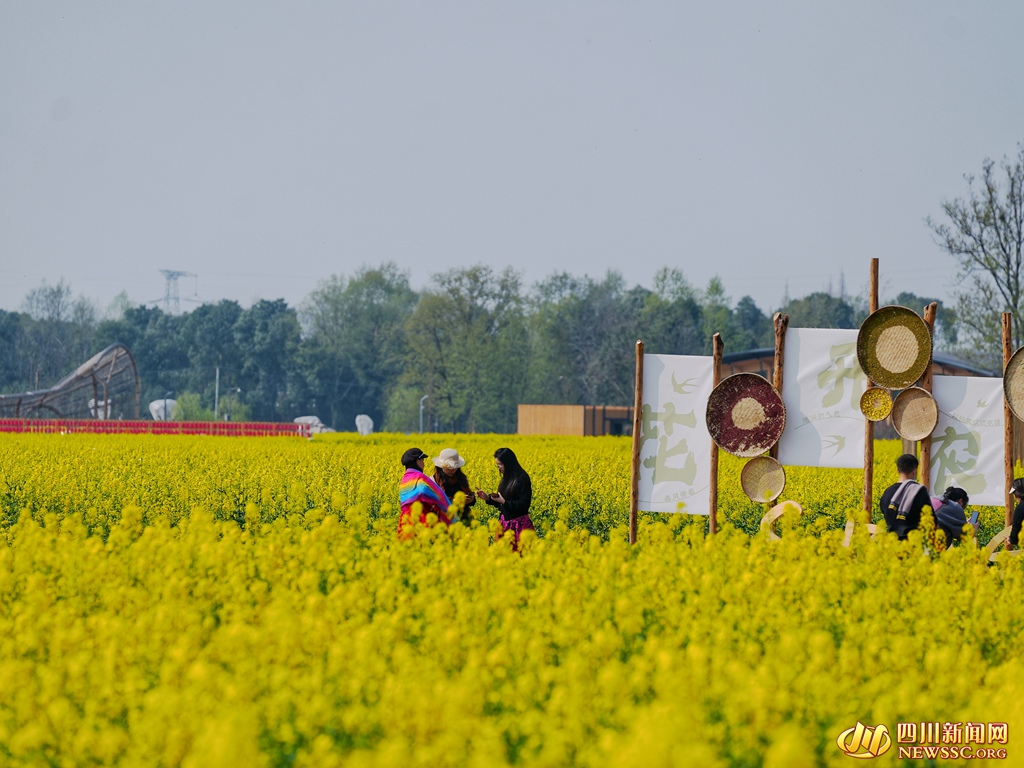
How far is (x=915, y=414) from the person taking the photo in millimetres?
9375

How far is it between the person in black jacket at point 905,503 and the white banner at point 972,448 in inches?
61.5

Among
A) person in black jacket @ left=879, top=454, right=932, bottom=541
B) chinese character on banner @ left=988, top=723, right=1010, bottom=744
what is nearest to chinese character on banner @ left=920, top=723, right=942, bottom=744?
chinese character on banner @ left=988, top=723, right=1010, bottom=744

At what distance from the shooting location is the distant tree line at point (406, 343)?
7156 centimetres

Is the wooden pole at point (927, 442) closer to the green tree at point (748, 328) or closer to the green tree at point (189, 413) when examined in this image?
the green tree at point (189, 413)

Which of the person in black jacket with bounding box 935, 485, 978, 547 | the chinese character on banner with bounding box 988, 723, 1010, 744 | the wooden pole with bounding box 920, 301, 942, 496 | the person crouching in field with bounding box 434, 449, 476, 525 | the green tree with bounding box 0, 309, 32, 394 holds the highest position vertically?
the green tree with bounding box 0, 309, 32, 394

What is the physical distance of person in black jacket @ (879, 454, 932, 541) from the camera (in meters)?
7.70

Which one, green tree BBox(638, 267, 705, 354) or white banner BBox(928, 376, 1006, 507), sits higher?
green tree BBox(638, 267, 705, 354)

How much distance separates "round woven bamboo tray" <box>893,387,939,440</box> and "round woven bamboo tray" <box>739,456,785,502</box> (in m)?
1.10

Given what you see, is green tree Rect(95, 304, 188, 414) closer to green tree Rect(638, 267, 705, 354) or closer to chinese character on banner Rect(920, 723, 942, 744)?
green tree Rect(638, 267, 705, 354)

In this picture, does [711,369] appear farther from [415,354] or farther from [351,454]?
[415,354]

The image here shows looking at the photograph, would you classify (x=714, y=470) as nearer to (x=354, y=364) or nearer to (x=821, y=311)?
(x=354, y=364)

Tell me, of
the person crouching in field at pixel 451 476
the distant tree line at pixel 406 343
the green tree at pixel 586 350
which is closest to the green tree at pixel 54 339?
the distant tree line at pixel 406 343

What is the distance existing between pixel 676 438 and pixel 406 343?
7450 centimetres

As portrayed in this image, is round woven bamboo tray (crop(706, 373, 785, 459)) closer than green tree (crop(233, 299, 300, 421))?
Yes
